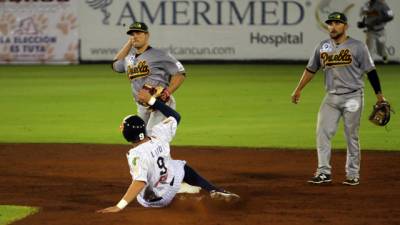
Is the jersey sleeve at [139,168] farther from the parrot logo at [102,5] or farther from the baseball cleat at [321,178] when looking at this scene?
the parrot logo at [102,5]

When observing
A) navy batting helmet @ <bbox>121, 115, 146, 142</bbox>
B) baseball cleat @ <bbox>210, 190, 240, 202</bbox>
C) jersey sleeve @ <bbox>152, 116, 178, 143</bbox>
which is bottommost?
baseball cleat @ <bbox>210, 190, 240, 202</bbox>

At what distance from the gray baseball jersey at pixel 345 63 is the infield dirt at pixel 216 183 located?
1121 millimetres

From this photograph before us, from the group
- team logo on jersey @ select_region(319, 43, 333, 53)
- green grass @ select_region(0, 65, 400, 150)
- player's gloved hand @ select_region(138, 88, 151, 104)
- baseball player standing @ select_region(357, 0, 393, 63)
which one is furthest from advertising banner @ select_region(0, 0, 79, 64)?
player's gloved hand @ select_region(138, 88, 151, 104)

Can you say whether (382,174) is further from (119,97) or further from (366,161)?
(119,97)

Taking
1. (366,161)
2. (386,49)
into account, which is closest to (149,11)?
(386,49)

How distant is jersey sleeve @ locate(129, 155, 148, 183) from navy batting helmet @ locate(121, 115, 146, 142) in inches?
7.3

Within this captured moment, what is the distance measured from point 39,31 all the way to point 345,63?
66.0 feet

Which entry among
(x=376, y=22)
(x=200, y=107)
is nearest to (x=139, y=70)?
(x=200, y=107)

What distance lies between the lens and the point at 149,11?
96.7 ft

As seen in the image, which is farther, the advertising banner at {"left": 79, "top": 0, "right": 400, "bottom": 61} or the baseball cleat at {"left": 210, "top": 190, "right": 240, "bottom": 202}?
the advertising banner at {"left": 79, "top": 0, "right": 400, "bottom": 61}

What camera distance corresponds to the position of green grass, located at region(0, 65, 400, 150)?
15391 millimetres

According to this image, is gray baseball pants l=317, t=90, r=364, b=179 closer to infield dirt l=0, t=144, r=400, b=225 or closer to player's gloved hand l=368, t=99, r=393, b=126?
infield dirt l=0, t=144, r=400, b=225

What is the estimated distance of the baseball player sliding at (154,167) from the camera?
8.58 meters

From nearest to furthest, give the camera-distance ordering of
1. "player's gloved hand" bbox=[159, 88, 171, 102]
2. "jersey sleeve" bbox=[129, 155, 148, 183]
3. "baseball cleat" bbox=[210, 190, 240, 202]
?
"jersey sleeve" bbox=[129, 155, 148, 183], "player's gloved hand" bbox=[159, 88, 171, 102], "baseball cleat" bbox=[210, 190, 240, 202]
